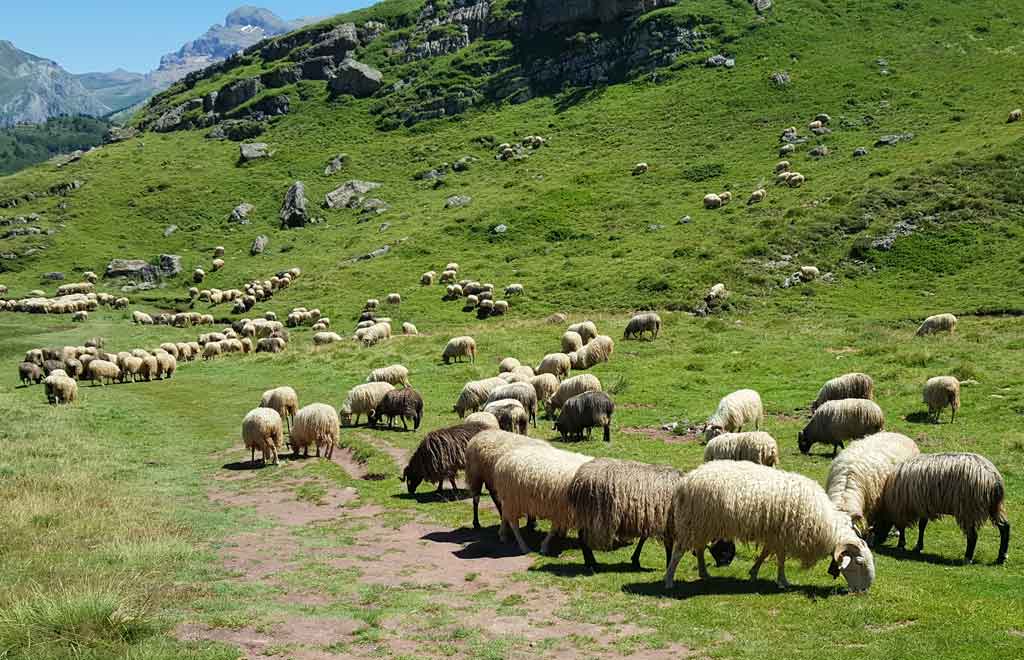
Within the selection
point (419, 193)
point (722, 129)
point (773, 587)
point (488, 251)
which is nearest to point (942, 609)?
point (773, 587)

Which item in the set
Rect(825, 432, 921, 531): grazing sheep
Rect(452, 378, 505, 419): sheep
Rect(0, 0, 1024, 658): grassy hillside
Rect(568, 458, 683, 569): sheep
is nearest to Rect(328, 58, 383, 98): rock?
Rect(0, 0, 1024, 658): grassy hillside

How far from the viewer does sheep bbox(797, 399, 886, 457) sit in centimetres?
2105

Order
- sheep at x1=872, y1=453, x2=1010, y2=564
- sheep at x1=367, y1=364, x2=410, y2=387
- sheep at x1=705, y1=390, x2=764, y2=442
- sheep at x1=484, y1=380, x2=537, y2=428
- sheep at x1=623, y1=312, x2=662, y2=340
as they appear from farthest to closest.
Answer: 1. sheep at x1=623, y1=312, x2=662, y2=340
2. sheep at x1=367, y1=364, x2=410, y2=387
3. sheep at x1=484, y1=380, x2=537, y2=428
4. sheep at x1=705, y1=390, x2=764, y2=442
5. sheep at x1=872, y1=453, x2=1010, y2=564

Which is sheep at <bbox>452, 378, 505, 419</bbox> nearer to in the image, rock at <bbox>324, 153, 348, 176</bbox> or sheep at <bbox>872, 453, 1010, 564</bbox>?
sheep at <bbox>872, 453, 1010, 564</bbox>

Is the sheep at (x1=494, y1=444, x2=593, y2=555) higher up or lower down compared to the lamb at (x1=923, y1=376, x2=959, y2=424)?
lower down

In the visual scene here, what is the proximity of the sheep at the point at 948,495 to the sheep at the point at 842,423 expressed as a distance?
22.2 feet

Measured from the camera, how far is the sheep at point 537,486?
1437 centimetres

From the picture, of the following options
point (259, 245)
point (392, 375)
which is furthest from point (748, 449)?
point (259, 245)

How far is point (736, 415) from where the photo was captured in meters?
23.2

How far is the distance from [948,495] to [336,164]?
328 ft

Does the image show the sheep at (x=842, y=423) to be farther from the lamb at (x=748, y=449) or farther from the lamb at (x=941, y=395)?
the lamb at (x=748, y=449)

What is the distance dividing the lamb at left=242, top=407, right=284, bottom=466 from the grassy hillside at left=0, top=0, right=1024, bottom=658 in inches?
44.5

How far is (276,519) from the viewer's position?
60.2ft

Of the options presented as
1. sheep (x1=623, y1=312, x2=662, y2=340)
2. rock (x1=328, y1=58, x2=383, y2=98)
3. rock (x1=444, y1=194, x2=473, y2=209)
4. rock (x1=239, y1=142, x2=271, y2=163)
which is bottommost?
sheep (x1=623, y1=312, x2=662, y2=340)
